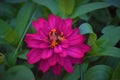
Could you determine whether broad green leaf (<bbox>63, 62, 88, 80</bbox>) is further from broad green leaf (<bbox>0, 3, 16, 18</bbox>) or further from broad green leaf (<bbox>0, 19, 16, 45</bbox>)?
broad green leaf (<bbox>0, 3, 16, 18</bbox>)

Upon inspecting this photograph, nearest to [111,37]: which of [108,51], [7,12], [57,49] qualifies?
[108,51]

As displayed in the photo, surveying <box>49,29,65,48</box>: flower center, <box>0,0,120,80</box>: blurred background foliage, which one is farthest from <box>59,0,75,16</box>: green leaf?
<box>49,29,65,48</box>: flower center

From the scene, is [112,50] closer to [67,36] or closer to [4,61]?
[67,36]

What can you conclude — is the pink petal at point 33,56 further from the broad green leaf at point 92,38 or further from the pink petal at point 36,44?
the broad green leaf at point 92,38

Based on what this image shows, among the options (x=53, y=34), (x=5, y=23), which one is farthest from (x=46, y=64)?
(x=5, y=23)

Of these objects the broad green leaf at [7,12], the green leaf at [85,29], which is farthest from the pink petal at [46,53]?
the broad green leaf at [7,12]

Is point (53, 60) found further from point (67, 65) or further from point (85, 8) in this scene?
point (85, 8)

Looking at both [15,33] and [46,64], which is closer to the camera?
[46,64]
